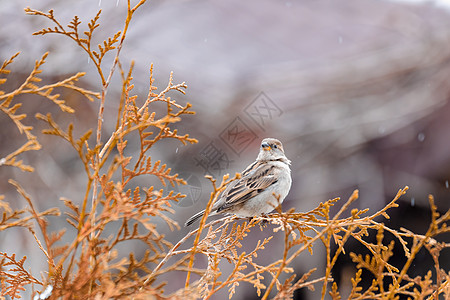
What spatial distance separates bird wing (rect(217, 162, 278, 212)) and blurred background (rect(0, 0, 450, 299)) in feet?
5.37

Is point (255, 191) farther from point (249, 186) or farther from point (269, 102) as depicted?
point (269, 102)

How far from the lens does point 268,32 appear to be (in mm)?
6348

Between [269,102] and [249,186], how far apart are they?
7.63ft

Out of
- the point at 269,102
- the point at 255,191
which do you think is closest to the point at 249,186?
the point at 255,191

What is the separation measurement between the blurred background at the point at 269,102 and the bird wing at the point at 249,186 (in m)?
1.64

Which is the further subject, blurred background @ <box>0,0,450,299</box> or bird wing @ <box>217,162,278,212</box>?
blurred background @ <box>0,0,450,299</box>

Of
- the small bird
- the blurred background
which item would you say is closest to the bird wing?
the small bird

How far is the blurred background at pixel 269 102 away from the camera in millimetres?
4973

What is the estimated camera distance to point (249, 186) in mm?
3240

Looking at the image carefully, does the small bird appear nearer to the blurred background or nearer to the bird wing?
the bird wing

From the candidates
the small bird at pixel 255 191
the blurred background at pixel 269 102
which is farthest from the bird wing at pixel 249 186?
the blurred background at pixel 269 102

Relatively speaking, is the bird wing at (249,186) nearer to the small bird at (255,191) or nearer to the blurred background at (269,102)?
the small bird at (255,191)

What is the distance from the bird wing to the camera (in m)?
3.18

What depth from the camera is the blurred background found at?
4.97 meters
